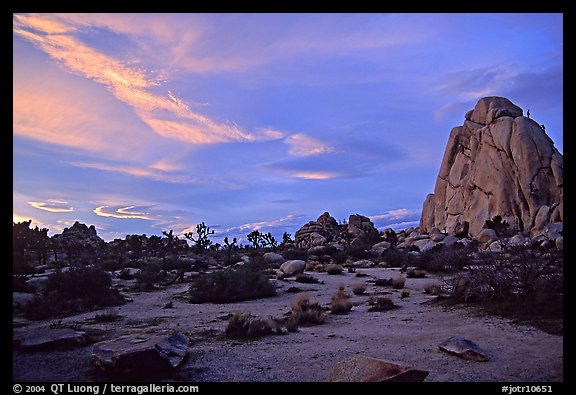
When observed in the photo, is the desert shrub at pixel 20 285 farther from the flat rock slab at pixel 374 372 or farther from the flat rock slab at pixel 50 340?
the flat rock slab at pixel 374 372

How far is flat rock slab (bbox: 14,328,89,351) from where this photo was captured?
21.4 ft

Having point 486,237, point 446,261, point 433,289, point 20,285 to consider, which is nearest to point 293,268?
point 446,261

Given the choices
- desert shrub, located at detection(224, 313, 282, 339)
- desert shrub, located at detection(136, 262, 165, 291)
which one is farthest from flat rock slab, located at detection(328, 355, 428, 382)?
desert shrub, located at detection(136, 262, 165, 291)

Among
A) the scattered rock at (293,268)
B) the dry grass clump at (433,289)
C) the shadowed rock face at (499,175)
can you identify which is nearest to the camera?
the dry grass clump at (433,289)

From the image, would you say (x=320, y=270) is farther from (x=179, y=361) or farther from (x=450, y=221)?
(x=450, y=221)

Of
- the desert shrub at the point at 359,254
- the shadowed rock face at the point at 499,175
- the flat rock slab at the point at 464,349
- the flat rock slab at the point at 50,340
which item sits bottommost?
the desert shrub at the point at 359,254

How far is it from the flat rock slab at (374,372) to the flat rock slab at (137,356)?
2370 millimetres

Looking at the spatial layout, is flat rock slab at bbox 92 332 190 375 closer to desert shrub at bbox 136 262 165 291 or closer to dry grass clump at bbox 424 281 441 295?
dry grass clump at bbox 424 281 441 295

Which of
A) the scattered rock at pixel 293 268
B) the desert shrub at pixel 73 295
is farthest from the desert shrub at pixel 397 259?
the desert shrub at pixel 73 295

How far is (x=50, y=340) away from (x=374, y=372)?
203 inches

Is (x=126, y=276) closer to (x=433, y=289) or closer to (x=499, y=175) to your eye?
(x=433, y=289)

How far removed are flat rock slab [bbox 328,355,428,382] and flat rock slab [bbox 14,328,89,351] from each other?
4.47 metres

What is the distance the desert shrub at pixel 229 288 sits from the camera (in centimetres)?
1426

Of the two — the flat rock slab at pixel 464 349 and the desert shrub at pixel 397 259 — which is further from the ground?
the flat rock slab at pixel 464 349
